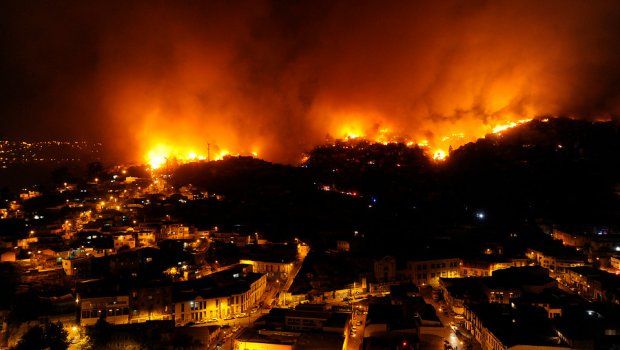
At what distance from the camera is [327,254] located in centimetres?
1623

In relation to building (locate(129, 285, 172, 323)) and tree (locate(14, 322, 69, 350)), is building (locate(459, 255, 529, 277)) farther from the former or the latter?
tree (locate(14, 322, 69, 350))

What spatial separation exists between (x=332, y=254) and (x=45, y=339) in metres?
9.22

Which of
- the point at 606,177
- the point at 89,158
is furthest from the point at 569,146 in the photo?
the point at 89,158

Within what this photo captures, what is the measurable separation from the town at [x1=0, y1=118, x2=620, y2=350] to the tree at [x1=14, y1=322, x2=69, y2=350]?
0.27ft

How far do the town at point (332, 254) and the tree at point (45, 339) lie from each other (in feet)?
0.27

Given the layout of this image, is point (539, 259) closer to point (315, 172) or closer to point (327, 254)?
point (327, 254)

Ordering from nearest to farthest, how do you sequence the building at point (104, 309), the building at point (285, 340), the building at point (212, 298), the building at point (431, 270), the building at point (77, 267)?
the building at point (285, 340)
the building at point (104, 309)
the building at point (212, 298)
the building at point (77, 267)
the building at point (431, 270)

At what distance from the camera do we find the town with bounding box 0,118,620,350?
1021cm

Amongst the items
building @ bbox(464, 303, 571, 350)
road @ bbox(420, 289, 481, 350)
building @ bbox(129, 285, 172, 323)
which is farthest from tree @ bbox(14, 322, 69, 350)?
building @ bbox(464, 303, 571, 350)

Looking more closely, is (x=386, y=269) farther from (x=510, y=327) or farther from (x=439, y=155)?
(x=439, y=155)

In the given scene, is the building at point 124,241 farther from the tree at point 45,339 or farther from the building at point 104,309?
the tree at point 45,339

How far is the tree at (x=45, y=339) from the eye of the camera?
9406mm

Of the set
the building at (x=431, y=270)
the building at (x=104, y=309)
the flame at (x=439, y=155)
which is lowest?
the building at (x=104, y=309)

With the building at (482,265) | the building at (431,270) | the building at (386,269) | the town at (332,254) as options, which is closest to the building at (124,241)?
the town at (332,254)
